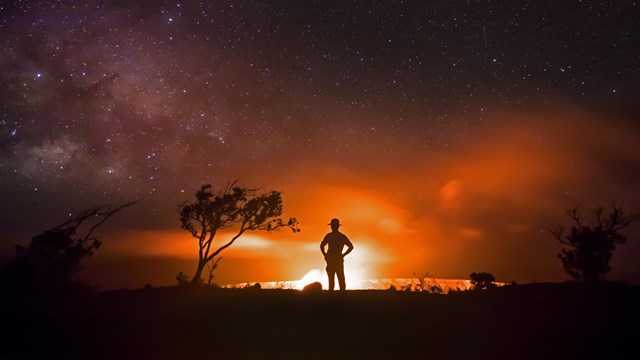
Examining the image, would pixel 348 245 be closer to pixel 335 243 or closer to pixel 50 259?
pixel 335 243

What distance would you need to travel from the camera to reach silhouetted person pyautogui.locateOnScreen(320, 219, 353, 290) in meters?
14.4

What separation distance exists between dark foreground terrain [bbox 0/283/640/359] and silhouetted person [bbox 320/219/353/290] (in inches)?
38.7

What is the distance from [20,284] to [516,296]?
91.5ft

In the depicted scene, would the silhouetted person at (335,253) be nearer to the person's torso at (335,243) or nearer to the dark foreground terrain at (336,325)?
the person's torso at (335,243)

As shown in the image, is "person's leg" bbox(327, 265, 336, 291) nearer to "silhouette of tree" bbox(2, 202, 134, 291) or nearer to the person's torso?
the person's torso

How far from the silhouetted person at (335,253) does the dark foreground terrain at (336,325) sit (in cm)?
98

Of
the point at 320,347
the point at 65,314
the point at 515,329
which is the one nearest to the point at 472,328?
the point at 515,329

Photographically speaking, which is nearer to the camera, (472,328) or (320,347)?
(320,347)

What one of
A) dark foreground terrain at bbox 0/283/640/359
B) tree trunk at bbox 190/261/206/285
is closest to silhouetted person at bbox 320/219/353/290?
dark foreground terrain at bbox 0/283/640/359

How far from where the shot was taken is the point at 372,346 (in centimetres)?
892

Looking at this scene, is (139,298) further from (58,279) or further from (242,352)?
(58,279)

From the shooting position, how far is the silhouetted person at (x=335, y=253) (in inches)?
568

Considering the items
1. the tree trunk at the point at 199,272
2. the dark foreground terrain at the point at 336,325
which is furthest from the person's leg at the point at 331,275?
the tree trunk at the point at 199,272

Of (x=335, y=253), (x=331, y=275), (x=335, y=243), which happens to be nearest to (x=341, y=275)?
(x=331, y=275)
